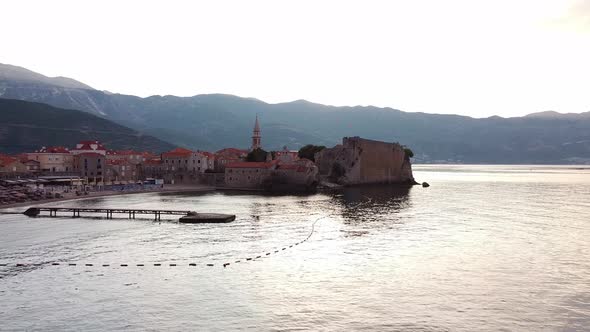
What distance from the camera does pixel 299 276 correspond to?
32250 mm

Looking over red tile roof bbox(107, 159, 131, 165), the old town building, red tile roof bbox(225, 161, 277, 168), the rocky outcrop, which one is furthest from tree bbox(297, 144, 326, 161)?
the old town building

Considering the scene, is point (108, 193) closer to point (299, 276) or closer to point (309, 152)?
point (309, 152)

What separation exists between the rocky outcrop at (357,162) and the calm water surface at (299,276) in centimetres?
6857

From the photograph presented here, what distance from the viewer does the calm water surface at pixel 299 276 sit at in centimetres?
2408

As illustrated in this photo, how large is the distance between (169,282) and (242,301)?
20.0ft

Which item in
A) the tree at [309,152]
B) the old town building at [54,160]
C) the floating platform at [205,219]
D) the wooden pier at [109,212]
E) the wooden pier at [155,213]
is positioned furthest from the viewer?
the tree at [309,152]

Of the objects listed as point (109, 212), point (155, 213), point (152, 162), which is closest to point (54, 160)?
point (152, 162)

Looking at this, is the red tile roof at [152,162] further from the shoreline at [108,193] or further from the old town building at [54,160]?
the old town building at [54,160]

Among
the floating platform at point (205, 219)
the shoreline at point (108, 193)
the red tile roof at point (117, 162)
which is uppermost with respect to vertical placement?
the red tile roof at point (117, 162)

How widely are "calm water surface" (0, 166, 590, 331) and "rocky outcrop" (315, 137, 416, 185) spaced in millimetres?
68565

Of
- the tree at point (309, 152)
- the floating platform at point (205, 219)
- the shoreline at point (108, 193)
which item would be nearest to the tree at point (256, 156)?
the tree at point (309, 152)

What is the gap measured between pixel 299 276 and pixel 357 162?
96.7m

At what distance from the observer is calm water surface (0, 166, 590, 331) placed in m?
24.1

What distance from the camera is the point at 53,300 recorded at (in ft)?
87.6
